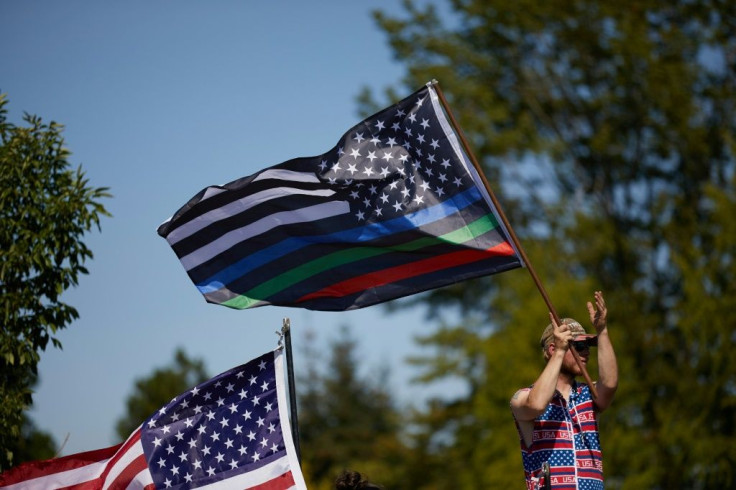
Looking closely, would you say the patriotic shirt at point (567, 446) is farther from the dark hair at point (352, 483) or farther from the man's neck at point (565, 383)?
the dark hair at point (352, 483)

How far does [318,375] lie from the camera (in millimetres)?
57844

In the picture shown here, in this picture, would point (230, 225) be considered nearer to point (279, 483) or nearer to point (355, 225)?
point (355, 225)

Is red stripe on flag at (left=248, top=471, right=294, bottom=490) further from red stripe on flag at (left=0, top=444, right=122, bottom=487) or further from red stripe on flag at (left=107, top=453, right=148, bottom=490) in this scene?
red stripe on flag at (left=0, top=444, right=122, bottom=487)

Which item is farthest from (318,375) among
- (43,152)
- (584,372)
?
(584,372)

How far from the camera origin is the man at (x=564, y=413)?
6148 mm

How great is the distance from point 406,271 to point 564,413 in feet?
6.40

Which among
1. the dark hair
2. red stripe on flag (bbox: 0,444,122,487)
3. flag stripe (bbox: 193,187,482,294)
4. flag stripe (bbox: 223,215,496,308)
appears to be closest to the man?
the dark hair

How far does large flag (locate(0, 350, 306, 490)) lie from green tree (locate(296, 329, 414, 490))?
145ft

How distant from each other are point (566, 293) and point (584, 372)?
20365 mm

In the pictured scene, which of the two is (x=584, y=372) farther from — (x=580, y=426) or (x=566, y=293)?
(x=566, y=293)

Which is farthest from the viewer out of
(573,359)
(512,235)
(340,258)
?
(340,258)

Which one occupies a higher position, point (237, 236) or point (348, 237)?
point (237, 236)

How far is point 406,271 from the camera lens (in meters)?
7.94

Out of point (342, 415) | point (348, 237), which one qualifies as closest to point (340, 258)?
point (348, 237)
